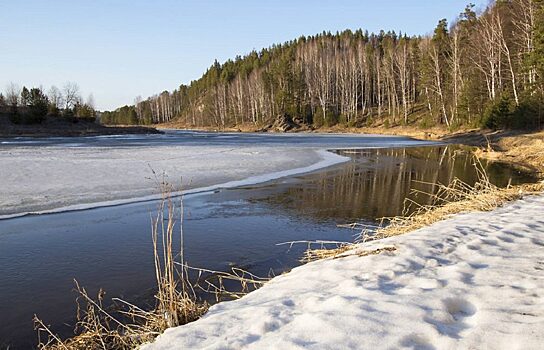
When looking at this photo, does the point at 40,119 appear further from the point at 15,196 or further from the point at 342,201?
the point at 342,201

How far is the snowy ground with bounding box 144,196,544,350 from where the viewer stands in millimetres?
2576

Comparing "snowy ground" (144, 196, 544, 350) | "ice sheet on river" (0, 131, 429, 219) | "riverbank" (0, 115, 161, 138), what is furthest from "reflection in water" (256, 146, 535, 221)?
"riverbank" (0, 115, 161, 138)

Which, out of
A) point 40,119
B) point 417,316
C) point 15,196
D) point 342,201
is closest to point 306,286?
point 417,316


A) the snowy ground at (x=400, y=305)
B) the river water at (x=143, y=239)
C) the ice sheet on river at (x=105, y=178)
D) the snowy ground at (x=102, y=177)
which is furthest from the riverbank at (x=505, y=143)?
the snowy ground at (x=400, y=305)

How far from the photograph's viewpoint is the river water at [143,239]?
443 cm

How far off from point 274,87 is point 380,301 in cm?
7812

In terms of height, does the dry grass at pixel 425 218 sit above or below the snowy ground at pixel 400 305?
below

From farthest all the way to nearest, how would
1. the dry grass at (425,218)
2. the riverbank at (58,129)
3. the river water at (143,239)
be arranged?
the riverbank at (58,129), the dry grass at (425,218), the river water at (143,239)

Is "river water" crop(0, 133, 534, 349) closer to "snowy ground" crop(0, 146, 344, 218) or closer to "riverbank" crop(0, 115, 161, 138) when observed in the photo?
"snowy ground" crop(0, 146, 344, 218)

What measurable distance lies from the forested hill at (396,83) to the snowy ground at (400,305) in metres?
24.6

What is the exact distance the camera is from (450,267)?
3879 millimetres

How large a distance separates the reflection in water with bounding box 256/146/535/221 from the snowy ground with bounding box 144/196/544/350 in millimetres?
3938

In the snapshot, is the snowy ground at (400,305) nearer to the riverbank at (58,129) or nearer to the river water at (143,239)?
the river water at (143,239)

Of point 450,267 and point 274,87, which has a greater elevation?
point 274,87
